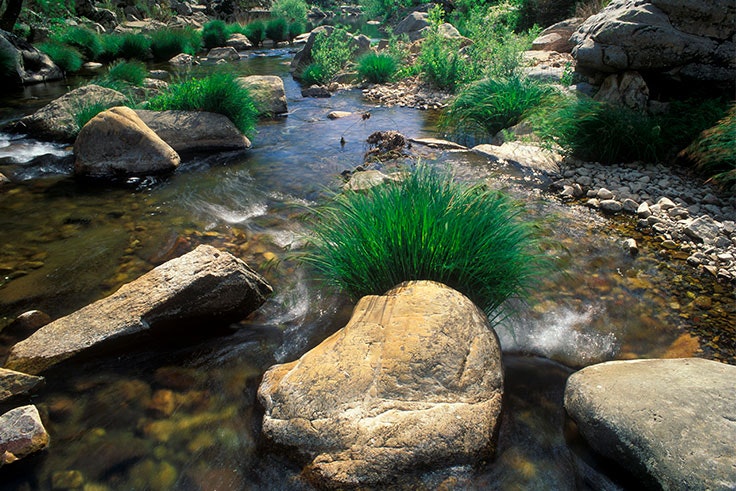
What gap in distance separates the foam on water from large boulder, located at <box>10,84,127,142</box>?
7.90 m

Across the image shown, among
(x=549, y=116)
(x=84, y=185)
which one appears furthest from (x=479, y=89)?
(x=84, y=185)

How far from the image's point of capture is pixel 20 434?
93.6 inches

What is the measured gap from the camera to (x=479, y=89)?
8.29 metres

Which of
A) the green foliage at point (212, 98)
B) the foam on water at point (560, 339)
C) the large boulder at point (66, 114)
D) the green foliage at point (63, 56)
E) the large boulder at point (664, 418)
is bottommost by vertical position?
the green foliage at point (63, 56)

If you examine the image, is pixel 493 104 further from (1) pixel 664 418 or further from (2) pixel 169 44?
(2) pixel 169 44

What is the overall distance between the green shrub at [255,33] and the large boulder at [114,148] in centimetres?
2120

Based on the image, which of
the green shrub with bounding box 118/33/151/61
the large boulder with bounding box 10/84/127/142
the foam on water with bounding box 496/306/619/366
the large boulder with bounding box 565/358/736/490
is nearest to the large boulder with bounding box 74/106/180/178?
the large boulder with bounding box 10/84/127/142

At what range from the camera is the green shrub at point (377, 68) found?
43.3 ft

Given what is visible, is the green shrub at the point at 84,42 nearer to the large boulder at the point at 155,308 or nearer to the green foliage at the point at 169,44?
the green foliage at the point at 169,44

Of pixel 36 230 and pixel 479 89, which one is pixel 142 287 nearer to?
pixel 36 230

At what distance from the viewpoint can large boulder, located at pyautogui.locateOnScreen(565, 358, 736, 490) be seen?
1.99 meters

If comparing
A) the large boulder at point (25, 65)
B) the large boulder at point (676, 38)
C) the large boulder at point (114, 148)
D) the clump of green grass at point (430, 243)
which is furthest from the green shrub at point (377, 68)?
the clump of green grass at point (430, 243)

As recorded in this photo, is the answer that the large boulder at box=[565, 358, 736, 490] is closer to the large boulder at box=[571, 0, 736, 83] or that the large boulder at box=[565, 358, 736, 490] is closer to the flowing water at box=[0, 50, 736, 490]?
the flowing water at box=[0, 50, 736, 490]

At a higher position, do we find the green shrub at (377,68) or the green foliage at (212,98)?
the green foliage at (212,98)
